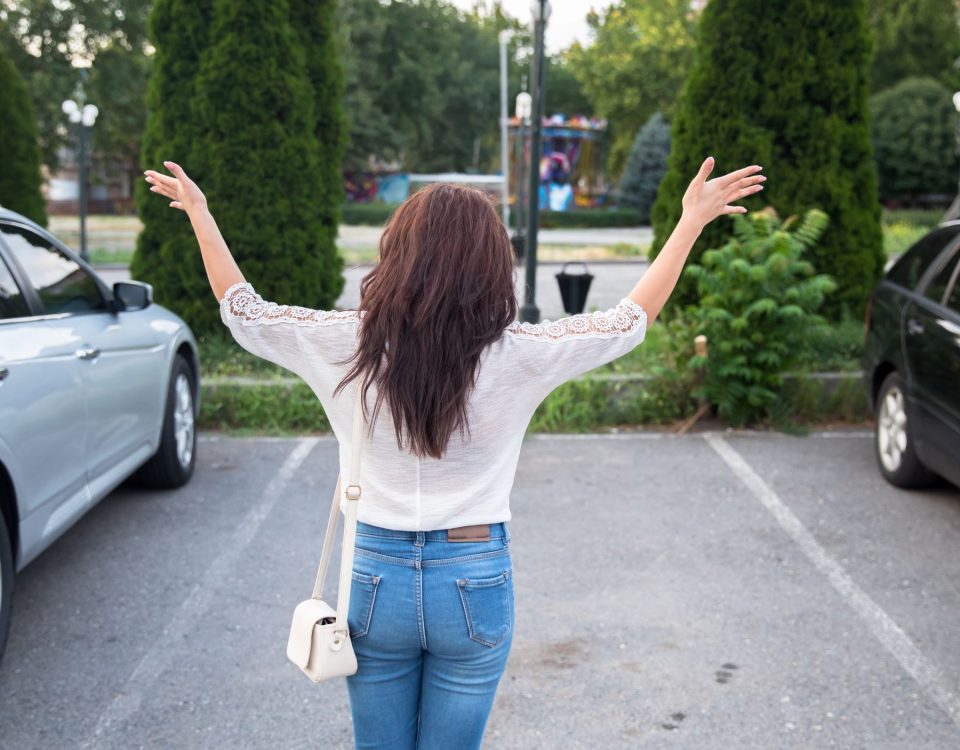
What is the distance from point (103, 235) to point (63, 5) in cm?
1182

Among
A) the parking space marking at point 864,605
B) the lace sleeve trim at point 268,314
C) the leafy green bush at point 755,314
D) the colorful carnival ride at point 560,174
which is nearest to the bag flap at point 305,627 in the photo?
the lace sleeve trim at point 268,314

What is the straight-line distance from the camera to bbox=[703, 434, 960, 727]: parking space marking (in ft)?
12.3

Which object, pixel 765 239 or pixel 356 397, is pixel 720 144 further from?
pixel 356 397

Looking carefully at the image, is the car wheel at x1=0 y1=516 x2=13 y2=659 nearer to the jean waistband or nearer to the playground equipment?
the jean waistband

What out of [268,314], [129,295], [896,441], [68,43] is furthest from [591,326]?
[68,43]

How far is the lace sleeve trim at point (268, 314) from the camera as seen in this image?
2006 mm

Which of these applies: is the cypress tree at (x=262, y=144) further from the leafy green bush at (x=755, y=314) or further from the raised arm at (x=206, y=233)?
the raised arm at (x=206, y=233)

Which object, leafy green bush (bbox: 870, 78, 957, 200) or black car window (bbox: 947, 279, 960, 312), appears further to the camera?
leafy green bush (bbox: 870, 78, 957, 200)

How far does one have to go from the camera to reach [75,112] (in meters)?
25.4

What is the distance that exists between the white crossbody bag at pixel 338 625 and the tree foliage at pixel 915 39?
4405cm

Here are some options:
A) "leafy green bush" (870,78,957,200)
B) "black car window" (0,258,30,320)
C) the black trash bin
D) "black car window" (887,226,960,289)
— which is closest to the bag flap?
"black car window" (0,258,30,320)

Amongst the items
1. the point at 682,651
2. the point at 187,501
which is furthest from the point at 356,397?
the point at 187,501

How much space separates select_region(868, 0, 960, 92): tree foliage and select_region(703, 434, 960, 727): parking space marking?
3977 cm

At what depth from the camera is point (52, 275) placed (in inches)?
194
